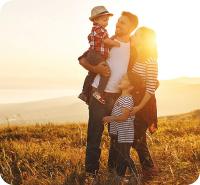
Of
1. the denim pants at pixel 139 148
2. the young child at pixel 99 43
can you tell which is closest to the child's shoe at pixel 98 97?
the young child at pixel 99 43

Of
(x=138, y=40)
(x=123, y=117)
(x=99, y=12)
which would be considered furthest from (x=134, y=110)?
(x=99, y=12)

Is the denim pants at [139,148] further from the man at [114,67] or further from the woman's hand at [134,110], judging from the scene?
the man at [114,67]

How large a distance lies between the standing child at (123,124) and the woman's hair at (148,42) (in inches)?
16.8

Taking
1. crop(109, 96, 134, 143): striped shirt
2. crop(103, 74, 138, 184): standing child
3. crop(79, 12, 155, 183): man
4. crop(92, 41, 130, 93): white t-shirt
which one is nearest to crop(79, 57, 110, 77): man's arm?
crop(79, 12, 155, 183): man

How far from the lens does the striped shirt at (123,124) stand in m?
7.89

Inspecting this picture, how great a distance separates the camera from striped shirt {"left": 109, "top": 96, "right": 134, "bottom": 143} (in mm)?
7895

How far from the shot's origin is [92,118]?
809 centimetres

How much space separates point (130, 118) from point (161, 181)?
47.7 inches

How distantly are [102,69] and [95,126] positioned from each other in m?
0.80

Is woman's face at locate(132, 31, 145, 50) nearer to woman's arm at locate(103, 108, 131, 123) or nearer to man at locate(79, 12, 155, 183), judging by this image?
man at locate(79, 12, 155, 183)

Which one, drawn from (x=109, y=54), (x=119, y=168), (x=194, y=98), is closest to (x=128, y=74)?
(x=109, y=54)

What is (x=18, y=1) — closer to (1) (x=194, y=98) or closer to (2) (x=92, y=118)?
(2) (x=92, y=118)

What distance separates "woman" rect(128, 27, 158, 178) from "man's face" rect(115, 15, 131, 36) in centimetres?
19

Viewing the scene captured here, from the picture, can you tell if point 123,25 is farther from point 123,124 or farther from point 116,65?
point 123,124
